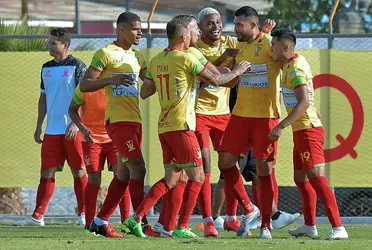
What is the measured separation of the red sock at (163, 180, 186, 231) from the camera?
1102cm

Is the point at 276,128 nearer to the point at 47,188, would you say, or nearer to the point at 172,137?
the point at 172,137

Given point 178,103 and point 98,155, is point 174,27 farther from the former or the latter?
point 98,155

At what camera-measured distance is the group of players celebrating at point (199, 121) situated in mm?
10844


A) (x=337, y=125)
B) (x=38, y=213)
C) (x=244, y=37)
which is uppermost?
(x=244, y=37)

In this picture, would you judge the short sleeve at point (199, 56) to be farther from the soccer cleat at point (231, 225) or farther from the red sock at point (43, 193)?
the red sock at point (43, 193)

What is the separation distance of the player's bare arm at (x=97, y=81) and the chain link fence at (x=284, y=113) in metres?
4.16

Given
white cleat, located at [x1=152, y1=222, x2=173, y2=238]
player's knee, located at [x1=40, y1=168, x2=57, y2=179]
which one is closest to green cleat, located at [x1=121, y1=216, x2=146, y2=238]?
white cleat, located at [x1=152, y1=222, x2=173, y2=238]

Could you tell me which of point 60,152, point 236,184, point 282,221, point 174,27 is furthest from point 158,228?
point 60,152

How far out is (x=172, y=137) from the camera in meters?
10.8

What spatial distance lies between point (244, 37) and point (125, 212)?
2.40 m

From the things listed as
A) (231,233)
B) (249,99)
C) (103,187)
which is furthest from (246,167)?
(103,187)


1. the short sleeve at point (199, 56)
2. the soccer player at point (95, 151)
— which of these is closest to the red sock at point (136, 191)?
the soccer player at point (95, 151)

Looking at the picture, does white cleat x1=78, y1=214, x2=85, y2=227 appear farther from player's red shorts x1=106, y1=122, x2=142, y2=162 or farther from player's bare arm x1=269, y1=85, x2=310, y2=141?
player's bare arm x1=269, y1=85, x2=310, y2=141

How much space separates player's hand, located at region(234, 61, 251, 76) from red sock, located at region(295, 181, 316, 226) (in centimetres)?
137
